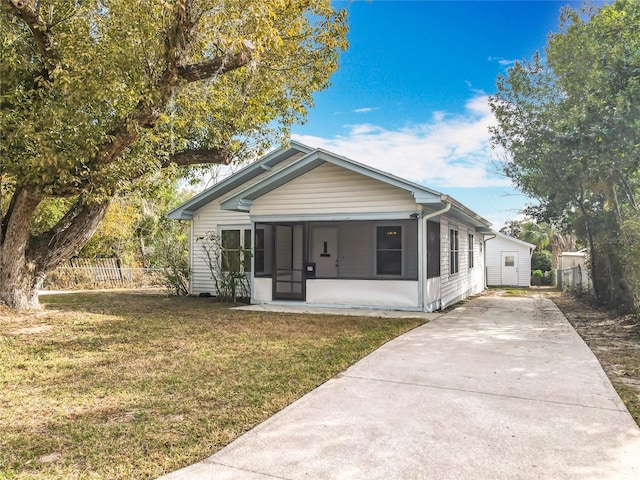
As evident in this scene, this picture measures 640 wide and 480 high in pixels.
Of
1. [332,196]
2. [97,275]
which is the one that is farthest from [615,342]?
[97,275]

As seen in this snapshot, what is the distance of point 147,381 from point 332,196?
713cm

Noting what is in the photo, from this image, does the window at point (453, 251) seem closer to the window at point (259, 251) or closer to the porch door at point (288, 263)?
the porch door at point (288, 263)

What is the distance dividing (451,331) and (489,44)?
10637 mm

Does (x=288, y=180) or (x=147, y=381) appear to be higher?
(x=288, y=180)

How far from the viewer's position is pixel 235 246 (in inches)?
554

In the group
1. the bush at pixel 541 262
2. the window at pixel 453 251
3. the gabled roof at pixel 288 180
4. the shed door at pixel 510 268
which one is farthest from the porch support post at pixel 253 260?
the bush at pixel 541 262

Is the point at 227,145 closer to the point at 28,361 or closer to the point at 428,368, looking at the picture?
the point at 28,361

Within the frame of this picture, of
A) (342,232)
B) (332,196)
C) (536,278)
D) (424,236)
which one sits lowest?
(536,278)

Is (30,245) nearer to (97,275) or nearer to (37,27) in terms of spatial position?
(37,27)

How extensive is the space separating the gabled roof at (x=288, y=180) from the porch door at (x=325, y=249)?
2.45 metres

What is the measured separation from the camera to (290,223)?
1199 cm

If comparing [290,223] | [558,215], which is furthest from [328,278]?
[558,215]

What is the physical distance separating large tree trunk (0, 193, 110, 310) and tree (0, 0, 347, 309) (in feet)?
0.08

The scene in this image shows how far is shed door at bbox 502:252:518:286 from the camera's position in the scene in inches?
1013
